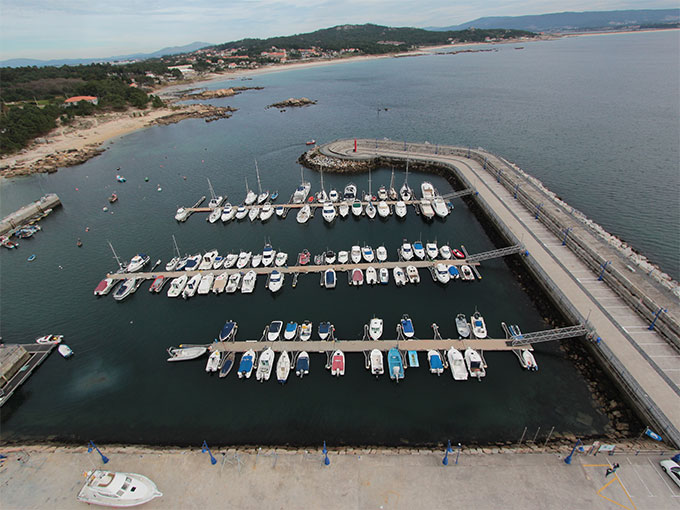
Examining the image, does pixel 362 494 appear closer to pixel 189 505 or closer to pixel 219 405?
pixel 189 505

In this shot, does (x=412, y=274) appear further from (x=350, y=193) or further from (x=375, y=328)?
(x=350, y=193)

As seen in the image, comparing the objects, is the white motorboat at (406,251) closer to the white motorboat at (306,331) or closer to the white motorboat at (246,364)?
the white motorboat at (306,331)

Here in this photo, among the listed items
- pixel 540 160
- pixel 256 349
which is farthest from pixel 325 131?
pixel 256 349

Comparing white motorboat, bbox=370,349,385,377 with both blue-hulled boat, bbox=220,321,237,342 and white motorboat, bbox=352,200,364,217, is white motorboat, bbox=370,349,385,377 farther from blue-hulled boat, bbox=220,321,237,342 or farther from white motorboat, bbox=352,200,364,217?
white motorboat, bbox=352,200,364,217

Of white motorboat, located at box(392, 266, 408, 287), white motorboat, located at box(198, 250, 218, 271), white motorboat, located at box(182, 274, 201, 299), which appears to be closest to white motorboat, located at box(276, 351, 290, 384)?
white motorboat, located at box(392, 266, 408, 287)

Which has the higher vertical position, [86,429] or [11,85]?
[11,85]
